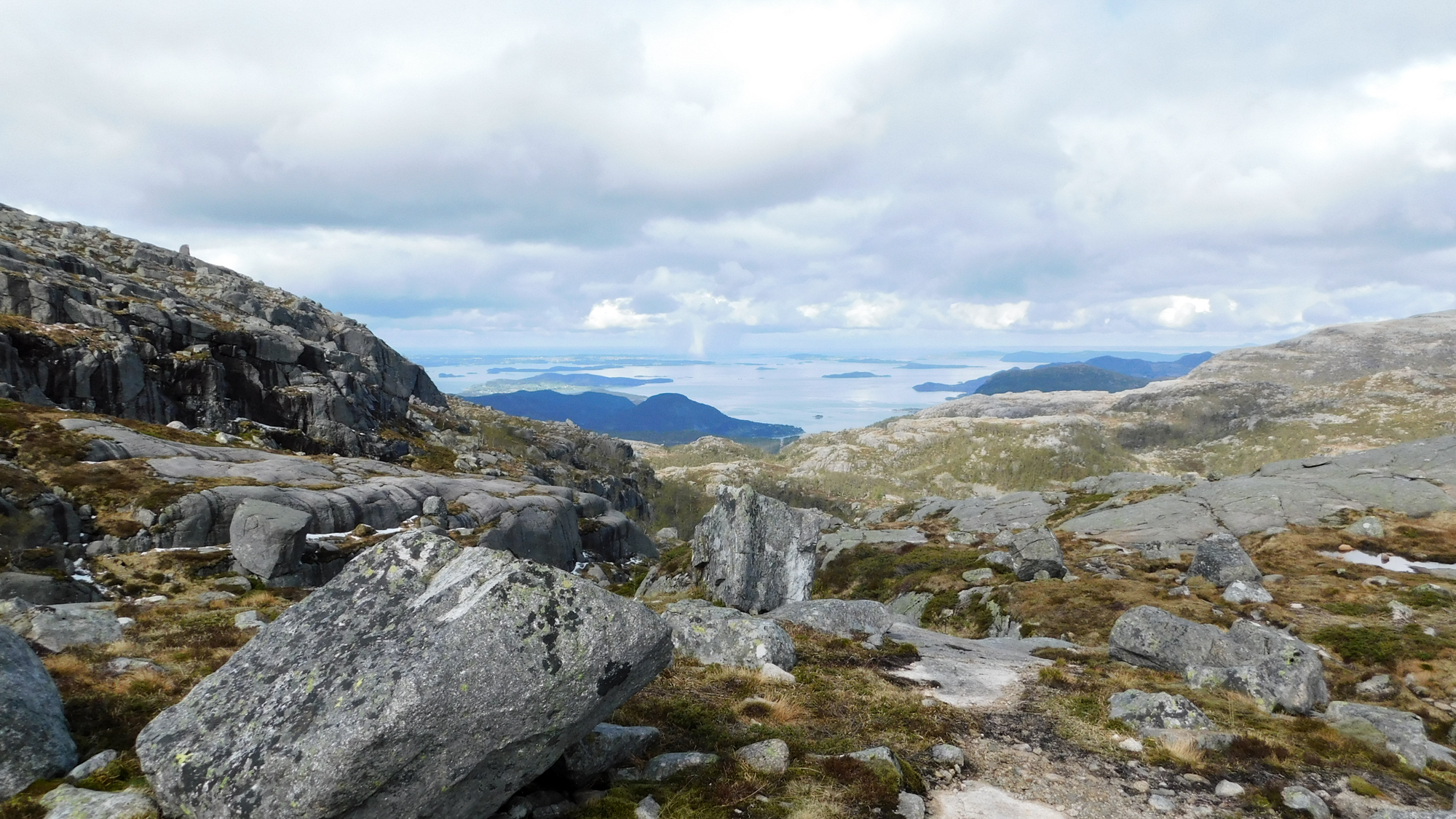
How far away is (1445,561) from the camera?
53.6m

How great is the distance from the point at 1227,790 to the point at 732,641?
45.5 feet

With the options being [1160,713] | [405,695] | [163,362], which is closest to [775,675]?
[1160,713]

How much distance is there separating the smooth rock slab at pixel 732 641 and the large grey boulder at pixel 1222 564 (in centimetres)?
4540

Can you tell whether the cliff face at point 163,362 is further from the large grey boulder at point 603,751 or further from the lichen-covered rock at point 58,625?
the large grey boulder at point 603,751

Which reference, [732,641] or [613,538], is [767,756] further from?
[613,538]

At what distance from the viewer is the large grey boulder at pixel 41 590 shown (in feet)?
98.4

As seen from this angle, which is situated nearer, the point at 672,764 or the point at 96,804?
the point at 96,804

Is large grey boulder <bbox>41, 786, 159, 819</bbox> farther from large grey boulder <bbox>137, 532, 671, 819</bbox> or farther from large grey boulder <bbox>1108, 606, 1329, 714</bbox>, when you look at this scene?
large grey boulder <bbox>1108, 606, 1329, 714</bbox>

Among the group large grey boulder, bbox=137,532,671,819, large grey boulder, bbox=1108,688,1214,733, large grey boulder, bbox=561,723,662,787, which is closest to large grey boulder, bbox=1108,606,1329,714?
large grey boulder, bbox=1108,688,1214,733

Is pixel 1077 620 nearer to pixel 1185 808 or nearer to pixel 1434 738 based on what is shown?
pixel 1434 738

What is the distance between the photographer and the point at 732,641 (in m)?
21.8

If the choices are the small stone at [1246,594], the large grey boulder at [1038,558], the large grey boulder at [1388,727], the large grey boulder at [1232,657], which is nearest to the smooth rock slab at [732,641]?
the large grey boulder at [1232,657]

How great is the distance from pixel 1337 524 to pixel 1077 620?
47900 mm

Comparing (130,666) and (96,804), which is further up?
(96,804)
